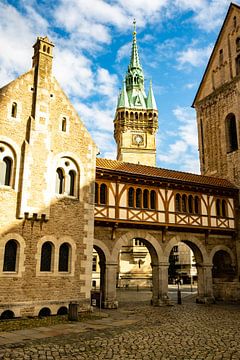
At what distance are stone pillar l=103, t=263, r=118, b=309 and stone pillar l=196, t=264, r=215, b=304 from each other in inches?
280

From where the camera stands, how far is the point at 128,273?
43.8 meters

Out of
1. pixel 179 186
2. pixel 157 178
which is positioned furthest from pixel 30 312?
pixel 179 186

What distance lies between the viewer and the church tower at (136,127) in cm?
6197

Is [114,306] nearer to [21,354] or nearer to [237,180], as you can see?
[21,354]

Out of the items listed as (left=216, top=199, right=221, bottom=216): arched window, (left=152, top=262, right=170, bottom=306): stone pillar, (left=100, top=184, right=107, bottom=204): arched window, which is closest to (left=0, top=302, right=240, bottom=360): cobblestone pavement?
(left=152, top=262, right=170, bottom=306): stone pillar

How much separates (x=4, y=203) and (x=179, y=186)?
12.2 metres

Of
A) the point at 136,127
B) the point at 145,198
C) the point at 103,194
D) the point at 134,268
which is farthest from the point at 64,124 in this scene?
the point at 136,127

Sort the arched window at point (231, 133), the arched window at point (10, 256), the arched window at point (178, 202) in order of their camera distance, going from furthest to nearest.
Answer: the arched window at point (231, 133)
the arched window at point (178, 202)
the arched window at point (10, 256)

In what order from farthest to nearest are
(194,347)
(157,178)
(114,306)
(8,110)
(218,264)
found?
(218,264) → (157,178) → (114,306) → (8,110) → (194,347)

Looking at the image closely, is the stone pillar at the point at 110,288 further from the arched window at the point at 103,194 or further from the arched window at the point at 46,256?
the arched window at the point at 46,256

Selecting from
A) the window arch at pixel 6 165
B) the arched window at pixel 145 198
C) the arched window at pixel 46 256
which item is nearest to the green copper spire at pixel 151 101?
the arched window at pixel 145 198

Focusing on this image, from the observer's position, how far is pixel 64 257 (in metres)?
17.8

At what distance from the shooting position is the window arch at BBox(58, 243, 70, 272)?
17578 mm

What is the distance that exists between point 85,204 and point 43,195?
107 inches
